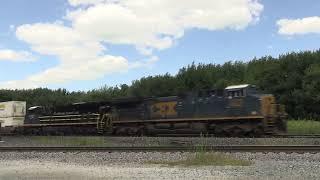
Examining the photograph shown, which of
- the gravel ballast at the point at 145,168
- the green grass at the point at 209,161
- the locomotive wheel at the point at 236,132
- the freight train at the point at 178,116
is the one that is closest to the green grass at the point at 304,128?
the freight train at the point at 178,116

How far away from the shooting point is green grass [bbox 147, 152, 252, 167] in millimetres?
14273

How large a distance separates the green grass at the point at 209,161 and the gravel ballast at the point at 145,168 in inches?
17.5

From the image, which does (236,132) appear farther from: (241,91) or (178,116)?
(178,116)

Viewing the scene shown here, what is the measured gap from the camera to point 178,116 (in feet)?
107

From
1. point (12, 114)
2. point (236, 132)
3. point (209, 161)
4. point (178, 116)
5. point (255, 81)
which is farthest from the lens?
point (255, 81)

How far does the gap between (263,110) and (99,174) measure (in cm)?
1788

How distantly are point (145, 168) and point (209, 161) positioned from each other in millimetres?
2261

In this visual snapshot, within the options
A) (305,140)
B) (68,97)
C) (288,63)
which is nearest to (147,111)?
(305,140)

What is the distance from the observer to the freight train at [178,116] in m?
28.9

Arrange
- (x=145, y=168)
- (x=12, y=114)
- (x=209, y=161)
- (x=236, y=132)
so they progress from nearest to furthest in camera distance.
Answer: (x=145, y=168) < (x=209, y=161) < (x=236, y=132) < (x=12, y=114)

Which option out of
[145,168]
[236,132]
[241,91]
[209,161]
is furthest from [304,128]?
[145,168]

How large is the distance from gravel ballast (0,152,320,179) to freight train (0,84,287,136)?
487 inches

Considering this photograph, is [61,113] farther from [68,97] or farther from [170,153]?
[68,97]

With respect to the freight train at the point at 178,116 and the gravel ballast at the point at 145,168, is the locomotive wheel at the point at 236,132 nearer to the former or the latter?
the freight train at the point at 178,116
